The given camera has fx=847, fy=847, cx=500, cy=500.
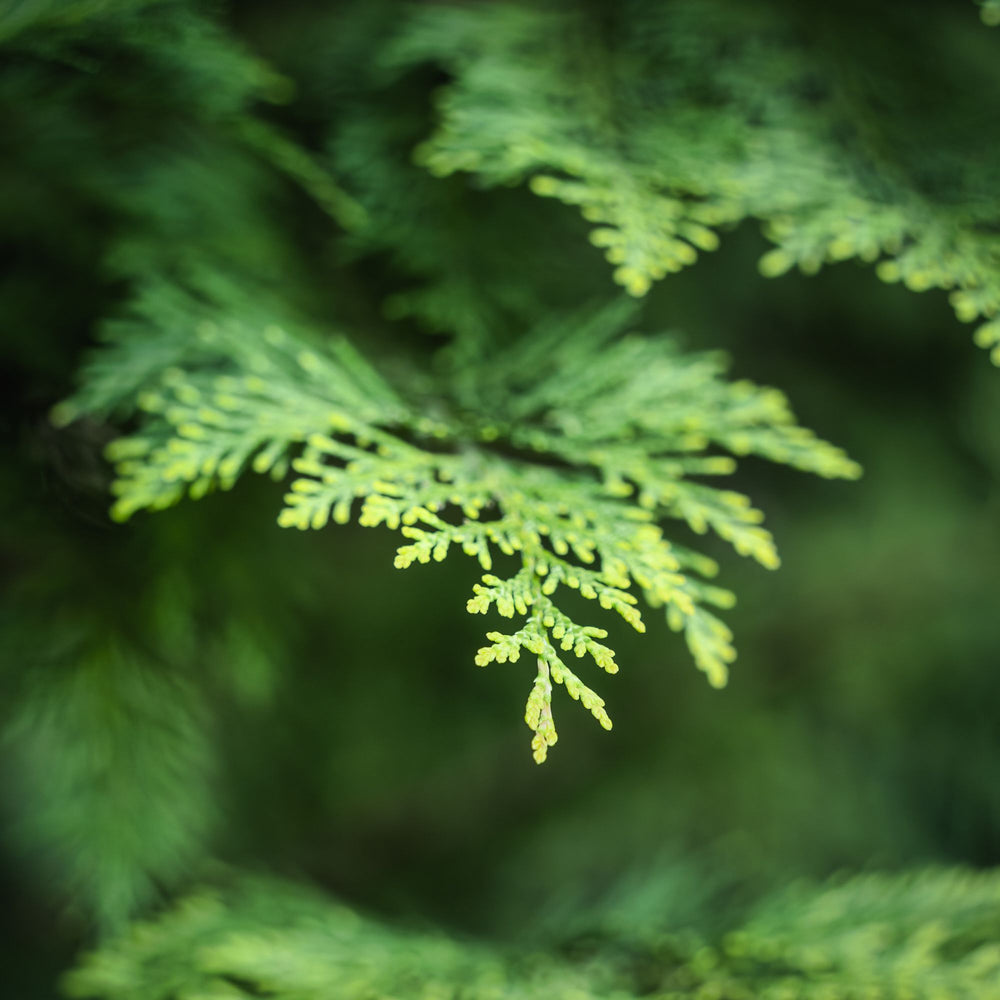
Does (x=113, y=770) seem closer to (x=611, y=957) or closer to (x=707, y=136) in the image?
(x=611, y=957)

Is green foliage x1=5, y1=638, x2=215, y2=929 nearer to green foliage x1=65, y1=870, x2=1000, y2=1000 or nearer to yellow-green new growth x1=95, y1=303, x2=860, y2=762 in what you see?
green foliage x1=65, y1=870, x2=1000, y2=1000

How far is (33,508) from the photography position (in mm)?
1287

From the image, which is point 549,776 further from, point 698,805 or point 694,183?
point 694,183

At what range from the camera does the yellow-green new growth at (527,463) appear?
0.78 metres

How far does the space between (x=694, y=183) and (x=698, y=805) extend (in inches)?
66.9

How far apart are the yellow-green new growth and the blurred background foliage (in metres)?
0.22

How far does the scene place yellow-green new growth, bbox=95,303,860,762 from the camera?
2.57 ft

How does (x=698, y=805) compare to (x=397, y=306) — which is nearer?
(x=397, y=306)

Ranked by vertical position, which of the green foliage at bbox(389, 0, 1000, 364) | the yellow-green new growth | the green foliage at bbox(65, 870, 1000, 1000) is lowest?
the green foliage at bbox(65, 870, 1000, 1000)

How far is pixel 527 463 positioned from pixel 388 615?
1.11 m

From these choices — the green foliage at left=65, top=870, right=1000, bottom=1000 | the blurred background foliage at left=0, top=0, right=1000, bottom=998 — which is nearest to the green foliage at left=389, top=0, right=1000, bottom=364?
the blurred background foliage at left=0, top=0, right=1000, bottom=998

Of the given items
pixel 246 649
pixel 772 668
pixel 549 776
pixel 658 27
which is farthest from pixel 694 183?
pixel 549 776

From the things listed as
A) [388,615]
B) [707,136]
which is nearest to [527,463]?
[707,136]

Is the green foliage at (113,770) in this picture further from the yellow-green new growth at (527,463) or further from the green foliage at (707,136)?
the green foliage at (707,136)
